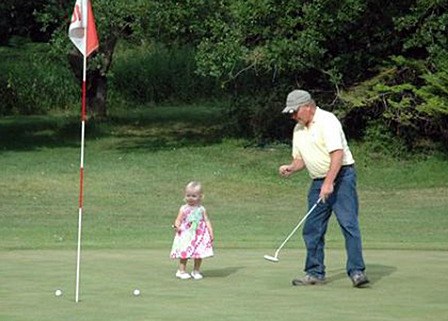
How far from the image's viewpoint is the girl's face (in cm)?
1329

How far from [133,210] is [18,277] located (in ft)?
38.0

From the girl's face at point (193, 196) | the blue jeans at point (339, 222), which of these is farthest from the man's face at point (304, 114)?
the girl's face at point (193, 196)

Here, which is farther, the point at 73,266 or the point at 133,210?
the point at 133,210

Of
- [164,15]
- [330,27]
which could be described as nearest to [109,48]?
[164,15]

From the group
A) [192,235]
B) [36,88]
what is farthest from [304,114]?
[36,88]

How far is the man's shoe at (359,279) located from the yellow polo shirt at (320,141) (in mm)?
1044

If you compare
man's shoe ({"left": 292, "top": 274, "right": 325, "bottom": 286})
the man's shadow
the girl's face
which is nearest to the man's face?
the girl's face

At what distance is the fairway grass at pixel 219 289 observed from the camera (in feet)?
34.5

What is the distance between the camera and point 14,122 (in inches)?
1574

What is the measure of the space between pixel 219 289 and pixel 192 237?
3.98 ft

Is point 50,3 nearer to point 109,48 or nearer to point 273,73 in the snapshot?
point 109,48

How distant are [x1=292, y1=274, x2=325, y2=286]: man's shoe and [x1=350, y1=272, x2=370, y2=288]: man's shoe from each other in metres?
0.41

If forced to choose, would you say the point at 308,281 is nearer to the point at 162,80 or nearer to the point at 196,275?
the point at 196,275

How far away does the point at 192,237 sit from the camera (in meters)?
13.3
